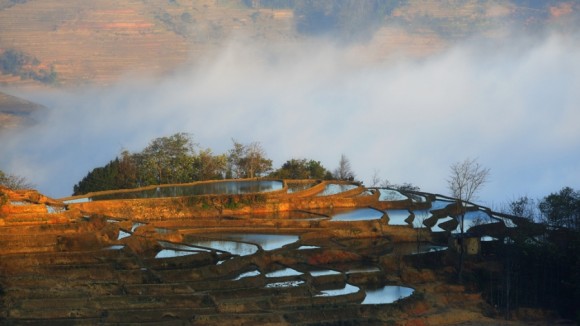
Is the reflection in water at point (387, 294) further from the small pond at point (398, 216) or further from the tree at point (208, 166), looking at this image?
the tree at point (208, 166)

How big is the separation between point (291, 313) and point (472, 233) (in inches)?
679

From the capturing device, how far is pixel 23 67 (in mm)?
168125

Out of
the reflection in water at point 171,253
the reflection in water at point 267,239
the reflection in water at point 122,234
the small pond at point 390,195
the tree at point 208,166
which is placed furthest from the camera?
the tree at point 208,166

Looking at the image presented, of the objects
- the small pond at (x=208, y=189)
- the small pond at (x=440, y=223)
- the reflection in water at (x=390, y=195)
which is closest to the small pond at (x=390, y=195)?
the reflection in water at (x=390, y=195)

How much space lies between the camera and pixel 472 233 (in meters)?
53.2

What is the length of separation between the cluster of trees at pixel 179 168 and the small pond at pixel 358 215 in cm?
1224

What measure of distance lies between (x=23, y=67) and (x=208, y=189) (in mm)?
109053

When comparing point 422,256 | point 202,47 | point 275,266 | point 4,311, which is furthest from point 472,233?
point 202,47

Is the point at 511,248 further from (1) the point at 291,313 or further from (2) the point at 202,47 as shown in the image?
(2) the point at 202,47

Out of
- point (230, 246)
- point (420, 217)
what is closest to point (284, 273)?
point (230, 246)

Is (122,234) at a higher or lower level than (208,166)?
lower

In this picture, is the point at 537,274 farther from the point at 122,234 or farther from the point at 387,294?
the point at 122,234

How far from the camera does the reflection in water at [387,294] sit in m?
42.1

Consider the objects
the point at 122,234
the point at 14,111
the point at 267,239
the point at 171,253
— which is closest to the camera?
the point at 171,253
